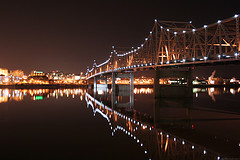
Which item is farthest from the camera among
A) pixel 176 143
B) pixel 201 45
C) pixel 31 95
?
pixel 31 95

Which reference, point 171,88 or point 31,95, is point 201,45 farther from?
point 31,95

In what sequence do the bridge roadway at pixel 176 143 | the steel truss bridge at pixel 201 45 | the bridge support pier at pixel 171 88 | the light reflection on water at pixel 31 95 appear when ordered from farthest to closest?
1. the light reflection on water at pixel 31 95
2. the bridge support pier at pixel 171 88
3. the steel truss bridge at pixel 201 45
4. the bridge roadway at pixel 176 143

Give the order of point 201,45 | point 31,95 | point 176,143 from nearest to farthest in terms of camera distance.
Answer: point 176,143
point 201,45
point 31,95

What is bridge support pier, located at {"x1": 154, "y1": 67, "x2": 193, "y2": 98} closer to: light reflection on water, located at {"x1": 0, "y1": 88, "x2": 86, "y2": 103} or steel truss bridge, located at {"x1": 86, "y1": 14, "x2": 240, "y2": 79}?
steel truss bridge, located at {"x1": 86, "y1": 14, "x2": 240, "y2": 79}

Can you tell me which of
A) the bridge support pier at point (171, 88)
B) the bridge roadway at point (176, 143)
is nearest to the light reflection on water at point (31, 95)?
the bridge support pier at point (171, 88)

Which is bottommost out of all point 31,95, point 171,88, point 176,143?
point 176,143

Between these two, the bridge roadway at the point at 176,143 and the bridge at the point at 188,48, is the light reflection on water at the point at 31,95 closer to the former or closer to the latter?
the bridge at the point at 188,48

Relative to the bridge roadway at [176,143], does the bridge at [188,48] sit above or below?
above

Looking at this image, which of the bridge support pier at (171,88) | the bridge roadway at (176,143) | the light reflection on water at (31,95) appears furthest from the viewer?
the light reflection on water at (31,95)

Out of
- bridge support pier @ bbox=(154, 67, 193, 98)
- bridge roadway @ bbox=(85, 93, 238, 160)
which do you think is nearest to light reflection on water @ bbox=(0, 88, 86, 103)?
bridge support pier @ bbox=(154, 67, 193, 98)

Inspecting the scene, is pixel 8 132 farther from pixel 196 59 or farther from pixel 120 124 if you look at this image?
pixel 196 59

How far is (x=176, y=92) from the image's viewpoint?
123 ft

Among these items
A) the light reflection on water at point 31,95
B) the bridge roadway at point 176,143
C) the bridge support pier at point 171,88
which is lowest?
the bridge roadway at point 176,143

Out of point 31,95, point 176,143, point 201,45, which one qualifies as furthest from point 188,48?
point 31,95
